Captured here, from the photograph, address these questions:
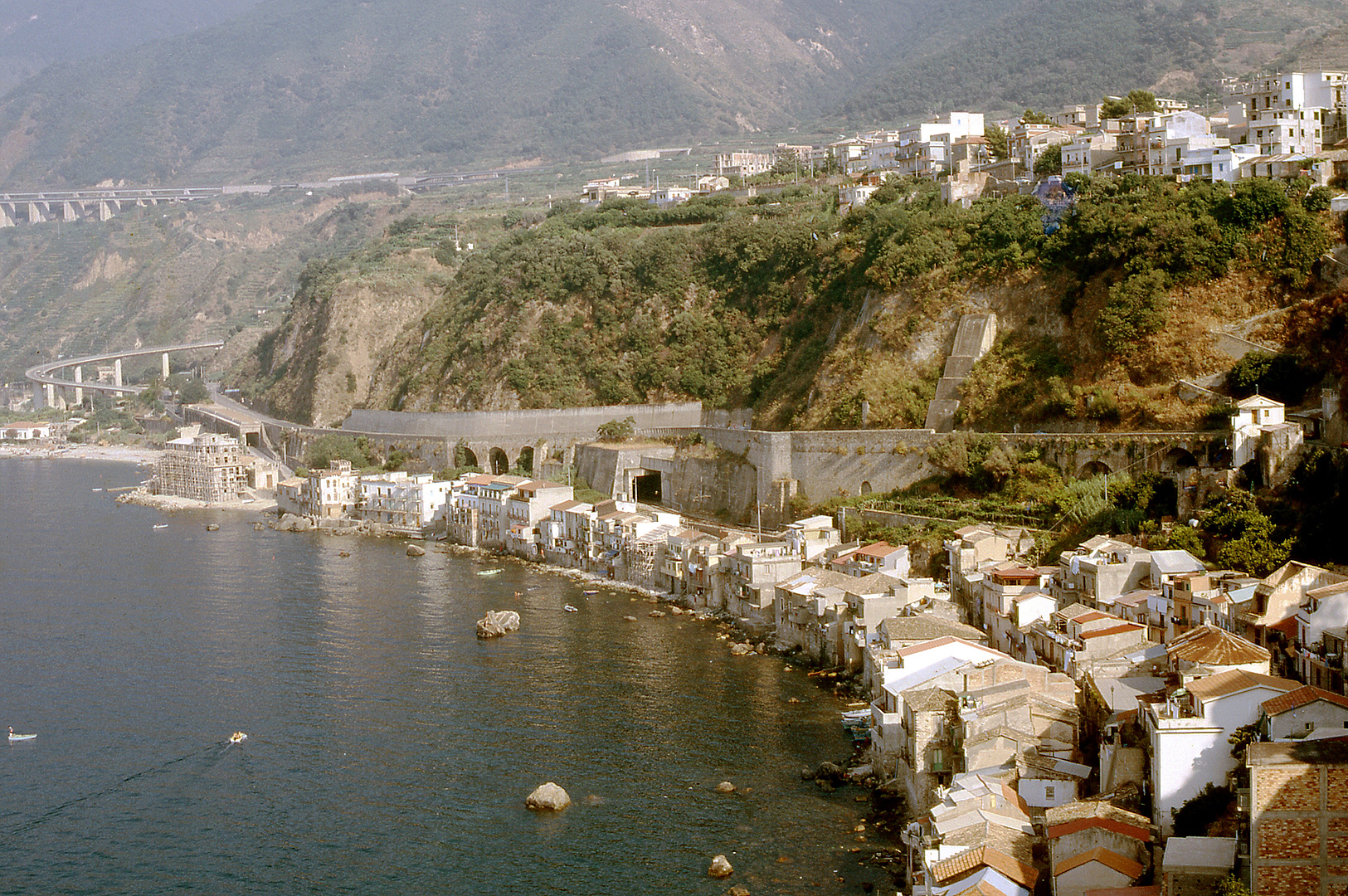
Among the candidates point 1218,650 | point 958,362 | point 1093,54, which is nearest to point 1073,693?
point 1218,650

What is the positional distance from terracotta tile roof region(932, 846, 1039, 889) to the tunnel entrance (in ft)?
117

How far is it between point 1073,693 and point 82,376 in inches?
5265

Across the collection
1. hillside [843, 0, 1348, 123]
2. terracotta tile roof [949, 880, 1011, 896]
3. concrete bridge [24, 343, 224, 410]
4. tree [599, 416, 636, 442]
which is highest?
hillside [843, 0, 1348, 123]

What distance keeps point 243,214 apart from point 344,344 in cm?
10613

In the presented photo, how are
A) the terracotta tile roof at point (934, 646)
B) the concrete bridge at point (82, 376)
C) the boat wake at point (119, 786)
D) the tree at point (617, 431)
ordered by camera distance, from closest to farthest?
the boat wake at point (119, 786) < the terracotta tile roof at point (934, 646) < the tree at point (617, 431) < the concrete bridge at point (82, 376)

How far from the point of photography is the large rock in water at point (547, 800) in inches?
1023

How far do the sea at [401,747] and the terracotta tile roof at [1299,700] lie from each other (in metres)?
6.99

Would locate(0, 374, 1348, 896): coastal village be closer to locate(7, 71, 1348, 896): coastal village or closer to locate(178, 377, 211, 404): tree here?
locate(7, 71, 1348, 896): coastal village

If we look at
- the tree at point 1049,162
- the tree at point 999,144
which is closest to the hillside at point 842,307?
the tree at point 1049,162

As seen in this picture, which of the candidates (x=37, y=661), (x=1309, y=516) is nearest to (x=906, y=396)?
(x=1309, y=516)

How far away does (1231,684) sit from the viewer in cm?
2100

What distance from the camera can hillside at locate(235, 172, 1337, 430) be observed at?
1614 inches

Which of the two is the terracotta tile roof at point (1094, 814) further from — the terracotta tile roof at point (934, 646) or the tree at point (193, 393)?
the tree at point (193, 393)

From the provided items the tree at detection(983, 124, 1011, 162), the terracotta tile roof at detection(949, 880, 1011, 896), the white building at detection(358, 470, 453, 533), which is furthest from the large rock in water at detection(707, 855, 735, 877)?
the tree at detection(983, 124, 1011, 162)
